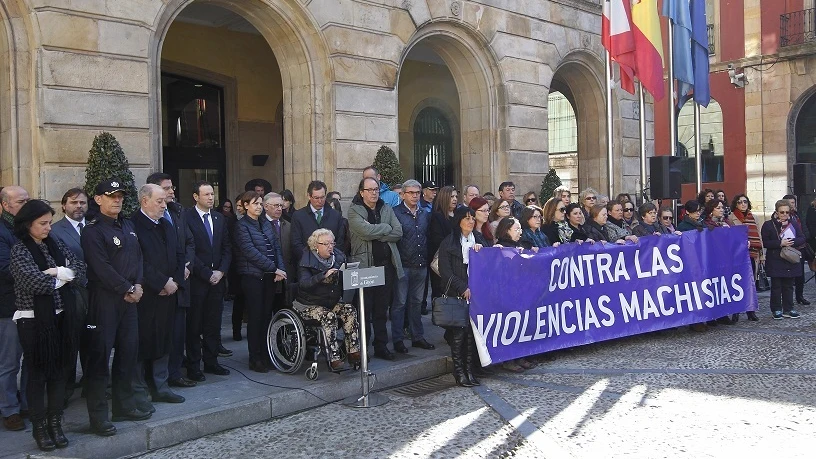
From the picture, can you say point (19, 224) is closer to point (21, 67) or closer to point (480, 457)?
point (480, 457)

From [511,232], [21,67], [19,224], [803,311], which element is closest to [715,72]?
[803,311]

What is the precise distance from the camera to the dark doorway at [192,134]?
15359mm

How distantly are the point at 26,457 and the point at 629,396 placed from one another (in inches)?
192

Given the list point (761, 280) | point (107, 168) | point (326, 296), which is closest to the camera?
point (326, 296)

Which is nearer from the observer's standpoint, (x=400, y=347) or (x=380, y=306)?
(x=380, y=306)

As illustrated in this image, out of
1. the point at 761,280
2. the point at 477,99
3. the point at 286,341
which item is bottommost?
the point at 761,280

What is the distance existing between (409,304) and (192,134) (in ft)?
29.8

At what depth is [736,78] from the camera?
25.7 metres

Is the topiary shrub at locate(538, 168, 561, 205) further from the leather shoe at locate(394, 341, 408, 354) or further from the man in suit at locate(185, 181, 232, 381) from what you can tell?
the man in suit at locate(185, 181, 232, 381)

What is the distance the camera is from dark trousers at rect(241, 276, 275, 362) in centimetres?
749

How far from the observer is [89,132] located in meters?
9.64

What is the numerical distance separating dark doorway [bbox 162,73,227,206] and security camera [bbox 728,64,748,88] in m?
18.3

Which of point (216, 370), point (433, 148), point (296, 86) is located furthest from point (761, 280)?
point (216, 370)

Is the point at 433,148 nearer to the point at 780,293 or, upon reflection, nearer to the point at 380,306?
the point at 780,293
